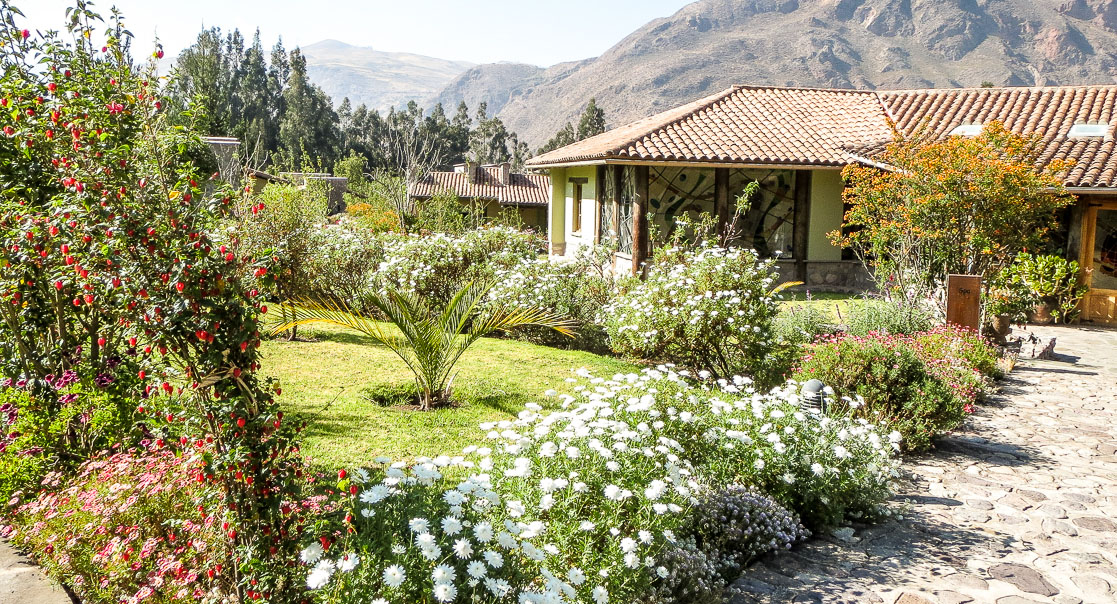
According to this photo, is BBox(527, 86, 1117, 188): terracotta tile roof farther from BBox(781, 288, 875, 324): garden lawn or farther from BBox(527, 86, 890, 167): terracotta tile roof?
BBox(781, 288, 875, 324): garden lawn

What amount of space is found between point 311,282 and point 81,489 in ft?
23.5

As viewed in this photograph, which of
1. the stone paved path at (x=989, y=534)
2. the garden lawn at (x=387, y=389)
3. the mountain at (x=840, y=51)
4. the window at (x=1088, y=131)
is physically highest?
the mountain at (x=840, y=51)

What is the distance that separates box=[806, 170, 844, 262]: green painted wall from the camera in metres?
16.3

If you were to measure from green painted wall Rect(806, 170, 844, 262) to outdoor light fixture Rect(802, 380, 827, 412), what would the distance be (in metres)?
11.0

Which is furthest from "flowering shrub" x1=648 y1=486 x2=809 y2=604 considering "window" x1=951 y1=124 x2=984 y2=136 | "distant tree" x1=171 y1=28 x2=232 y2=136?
"distant tree" x1=171 y1=28 x2=232 y2=136

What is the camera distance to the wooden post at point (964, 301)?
9398 millimetres

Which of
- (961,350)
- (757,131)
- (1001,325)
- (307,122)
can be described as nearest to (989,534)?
(961,350)

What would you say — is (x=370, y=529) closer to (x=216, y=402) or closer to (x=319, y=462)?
(x=216, y=402)

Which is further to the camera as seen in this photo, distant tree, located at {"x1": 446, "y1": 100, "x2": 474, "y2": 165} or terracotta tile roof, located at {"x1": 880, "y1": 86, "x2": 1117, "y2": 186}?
distant tree, located at {"x1": 446, "y1": 100, "x2": 474, "y2": 165}

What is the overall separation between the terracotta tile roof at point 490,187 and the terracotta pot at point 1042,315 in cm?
2710

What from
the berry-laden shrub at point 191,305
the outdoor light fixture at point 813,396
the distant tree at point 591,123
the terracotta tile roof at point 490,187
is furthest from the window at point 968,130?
the distant tree at point 591,123

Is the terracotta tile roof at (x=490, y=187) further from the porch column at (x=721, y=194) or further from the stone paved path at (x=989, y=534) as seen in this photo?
the stone paved path at (x=989, y=534)

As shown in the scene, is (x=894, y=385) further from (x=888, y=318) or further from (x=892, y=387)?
(x=888, y=318)

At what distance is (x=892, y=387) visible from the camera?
21.2 ft
